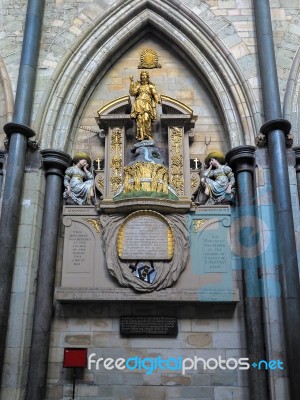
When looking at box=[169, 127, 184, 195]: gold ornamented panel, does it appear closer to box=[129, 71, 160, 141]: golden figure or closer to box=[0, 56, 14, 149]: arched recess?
Answer: box=[129, 71, 160, 141]: golden figure

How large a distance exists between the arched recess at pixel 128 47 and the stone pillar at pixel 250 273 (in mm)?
356

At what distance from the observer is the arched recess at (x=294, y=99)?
7113mm

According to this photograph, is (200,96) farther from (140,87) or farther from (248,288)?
(248,288)

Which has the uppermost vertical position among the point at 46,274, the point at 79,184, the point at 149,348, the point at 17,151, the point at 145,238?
the point at 17,151

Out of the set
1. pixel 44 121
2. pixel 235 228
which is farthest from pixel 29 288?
pixel 235 228

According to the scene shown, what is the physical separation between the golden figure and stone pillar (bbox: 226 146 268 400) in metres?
1.50

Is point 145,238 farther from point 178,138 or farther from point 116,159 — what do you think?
point 178,138

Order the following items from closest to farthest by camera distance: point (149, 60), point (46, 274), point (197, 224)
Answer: point (46, 274) → point (197, 224) → point (149, 60)

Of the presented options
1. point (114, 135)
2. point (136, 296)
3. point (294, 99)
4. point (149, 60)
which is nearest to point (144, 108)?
point (114, 135)

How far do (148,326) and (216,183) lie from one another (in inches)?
98.9

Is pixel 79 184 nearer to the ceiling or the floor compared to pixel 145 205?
nearer to the ceiling

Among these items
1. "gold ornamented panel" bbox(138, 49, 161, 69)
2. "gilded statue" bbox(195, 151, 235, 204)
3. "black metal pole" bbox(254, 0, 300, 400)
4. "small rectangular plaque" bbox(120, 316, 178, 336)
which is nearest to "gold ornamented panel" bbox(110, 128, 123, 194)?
"gilded statue" bbox(195, 151, 235, 204)

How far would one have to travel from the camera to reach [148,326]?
21.3 ft

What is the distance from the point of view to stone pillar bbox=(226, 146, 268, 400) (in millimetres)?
5907
